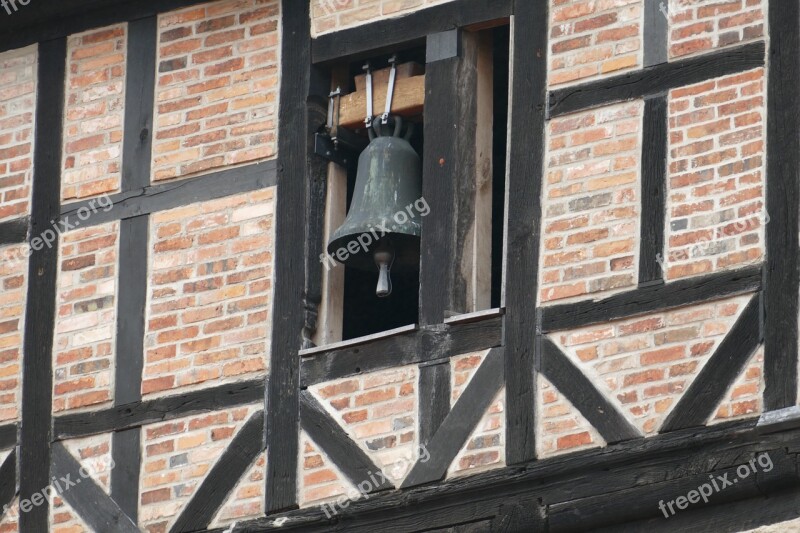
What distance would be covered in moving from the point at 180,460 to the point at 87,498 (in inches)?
18.0

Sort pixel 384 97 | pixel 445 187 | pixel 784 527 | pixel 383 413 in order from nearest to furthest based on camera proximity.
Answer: pixel 784 527 → pixel 383 413 → pixel 445 187 → pixel 384 97

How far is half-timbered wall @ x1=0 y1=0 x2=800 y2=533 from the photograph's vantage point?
1023cm

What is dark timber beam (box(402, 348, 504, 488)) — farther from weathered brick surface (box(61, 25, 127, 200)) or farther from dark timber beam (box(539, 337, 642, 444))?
weathered brick surface (box(61, 25, 127, 200))

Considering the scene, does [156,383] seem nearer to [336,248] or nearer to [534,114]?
[336,248]

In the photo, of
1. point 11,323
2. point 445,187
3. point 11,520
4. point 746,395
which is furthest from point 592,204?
point 11,520

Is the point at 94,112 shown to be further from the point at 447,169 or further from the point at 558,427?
the point at 558,427

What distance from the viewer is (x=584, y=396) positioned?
10344mm

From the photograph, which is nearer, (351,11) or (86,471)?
(86,471)

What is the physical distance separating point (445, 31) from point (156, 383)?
1881mm

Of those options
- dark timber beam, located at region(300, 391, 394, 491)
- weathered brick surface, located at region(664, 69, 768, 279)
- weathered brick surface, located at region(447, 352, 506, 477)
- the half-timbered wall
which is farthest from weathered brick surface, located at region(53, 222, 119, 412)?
weathered brick surface, located at region(664, 69, 768, 279)

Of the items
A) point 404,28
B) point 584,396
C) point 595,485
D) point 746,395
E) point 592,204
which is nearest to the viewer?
point 746,395

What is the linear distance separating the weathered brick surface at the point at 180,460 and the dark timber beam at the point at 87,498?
0.11 m

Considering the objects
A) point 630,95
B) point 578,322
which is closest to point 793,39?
point 630,95

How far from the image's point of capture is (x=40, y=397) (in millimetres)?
11469
